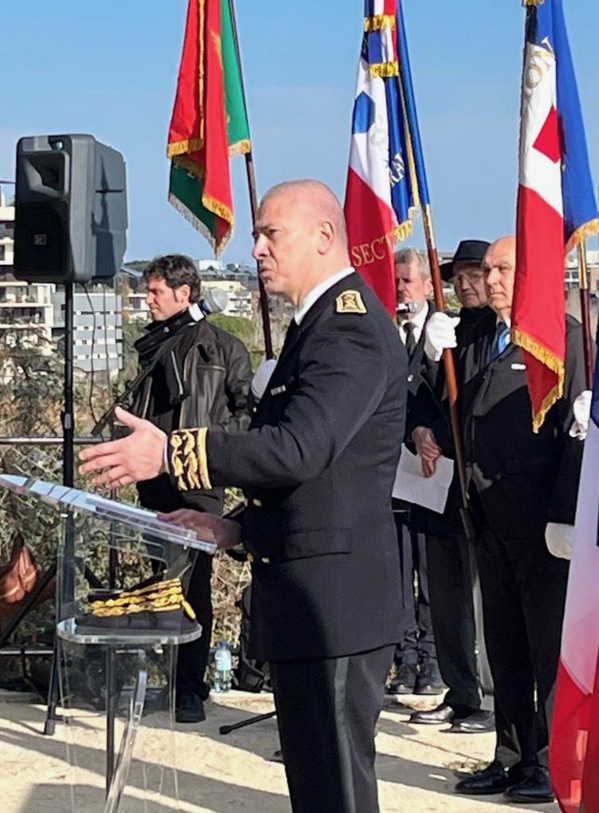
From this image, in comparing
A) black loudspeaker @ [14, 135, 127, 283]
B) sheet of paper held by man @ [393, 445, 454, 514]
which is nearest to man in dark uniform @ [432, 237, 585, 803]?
sheet of paper held by man @ [393, 445, 454, 514]

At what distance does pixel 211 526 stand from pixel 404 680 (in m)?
3.19

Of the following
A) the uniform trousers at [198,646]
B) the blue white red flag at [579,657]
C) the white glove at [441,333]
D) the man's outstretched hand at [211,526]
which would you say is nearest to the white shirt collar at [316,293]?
the man's outstretched hand at [211,526]

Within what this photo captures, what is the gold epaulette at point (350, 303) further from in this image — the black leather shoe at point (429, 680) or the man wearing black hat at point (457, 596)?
the black leather shoe at point (429, 680)

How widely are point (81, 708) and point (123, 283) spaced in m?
5.16

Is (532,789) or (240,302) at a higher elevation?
(240,302)

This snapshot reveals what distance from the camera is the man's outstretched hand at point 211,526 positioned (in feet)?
12.1

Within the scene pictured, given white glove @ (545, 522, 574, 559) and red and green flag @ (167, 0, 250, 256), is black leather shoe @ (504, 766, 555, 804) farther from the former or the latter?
red and green flag @ (167, 0, 250, 256)

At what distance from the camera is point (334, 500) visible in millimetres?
3398

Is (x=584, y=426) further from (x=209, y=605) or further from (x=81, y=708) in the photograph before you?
(x=209, y=605)

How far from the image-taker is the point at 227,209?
6.10 meters

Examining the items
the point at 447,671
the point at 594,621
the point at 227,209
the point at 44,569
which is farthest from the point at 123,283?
the point at 594,621

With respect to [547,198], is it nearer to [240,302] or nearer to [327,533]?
[327,533]

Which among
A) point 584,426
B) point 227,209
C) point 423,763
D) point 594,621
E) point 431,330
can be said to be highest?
point 227,209

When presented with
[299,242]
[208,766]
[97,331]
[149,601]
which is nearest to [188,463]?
[299,242]
